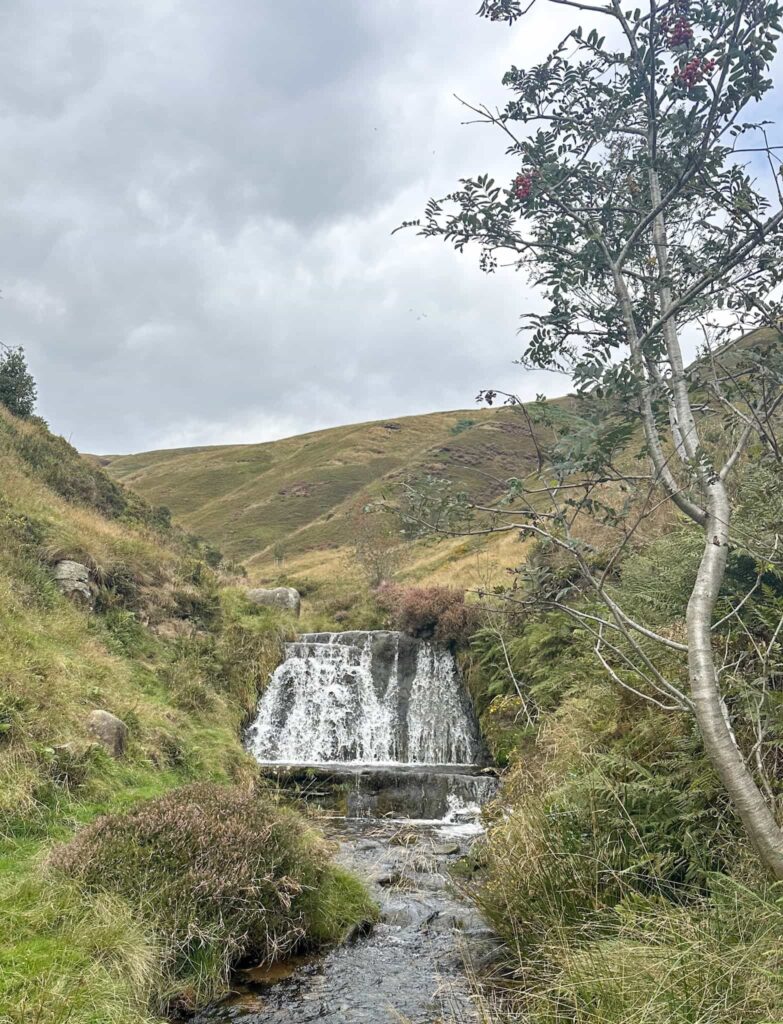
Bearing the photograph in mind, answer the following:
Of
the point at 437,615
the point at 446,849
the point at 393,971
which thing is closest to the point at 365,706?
the point at 437,615

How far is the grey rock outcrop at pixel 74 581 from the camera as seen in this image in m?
13.8

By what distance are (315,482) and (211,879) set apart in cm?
6482

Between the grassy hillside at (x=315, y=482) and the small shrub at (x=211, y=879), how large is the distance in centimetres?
2059

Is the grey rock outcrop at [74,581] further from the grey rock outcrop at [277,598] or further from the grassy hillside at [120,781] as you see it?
the grey rock outcrop at [277,598]

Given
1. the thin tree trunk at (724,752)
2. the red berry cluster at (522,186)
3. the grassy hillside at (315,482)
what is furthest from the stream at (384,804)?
the grassy hillside at (315,482)

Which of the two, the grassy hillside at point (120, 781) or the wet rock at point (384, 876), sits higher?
the grassy hillside at point (120, 781)

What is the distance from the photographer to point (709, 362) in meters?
4.48

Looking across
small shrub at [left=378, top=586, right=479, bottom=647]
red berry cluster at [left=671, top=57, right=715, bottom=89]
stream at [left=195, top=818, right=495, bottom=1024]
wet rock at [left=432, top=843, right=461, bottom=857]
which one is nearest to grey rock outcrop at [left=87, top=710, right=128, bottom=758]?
stream at [left=195, top=818, right=495, bottom=1024]

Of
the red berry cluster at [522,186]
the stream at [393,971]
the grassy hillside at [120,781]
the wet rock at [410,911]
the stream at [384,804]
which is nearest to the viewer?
the red berry cluster at [522,186]

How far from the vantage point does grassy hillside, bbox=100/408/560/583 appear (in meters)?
40.6

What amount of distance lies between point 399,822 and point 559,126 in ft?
32.6

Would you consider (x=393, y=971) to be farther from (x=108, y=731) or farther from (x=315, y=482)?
(x=315, y=482)

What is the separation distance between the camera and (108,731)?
29.6ft

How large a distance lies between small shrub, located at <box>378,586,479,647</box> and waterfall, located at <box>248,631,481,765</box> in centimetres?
38
